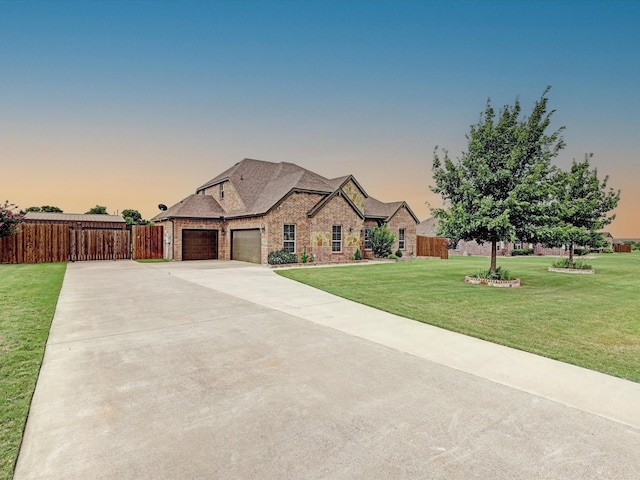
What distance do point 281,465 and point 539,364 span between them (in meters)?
4.03

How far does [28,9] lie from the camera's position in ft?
44.7

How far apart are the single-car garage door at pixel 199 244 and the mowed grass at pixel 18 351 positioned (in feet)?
39.5

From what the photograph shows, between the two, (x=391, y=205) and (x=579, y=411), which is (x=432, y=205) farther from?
(x=391, y=205)

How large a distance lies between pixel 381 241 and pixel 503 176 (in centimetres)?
1297

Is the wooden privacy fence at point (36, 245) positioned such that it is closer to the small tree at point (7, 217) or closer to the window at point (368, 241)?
the small tree at point (7, 217)

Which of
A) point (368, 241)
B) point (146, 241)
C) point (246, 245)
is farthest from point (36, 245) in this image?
point (368, 241)

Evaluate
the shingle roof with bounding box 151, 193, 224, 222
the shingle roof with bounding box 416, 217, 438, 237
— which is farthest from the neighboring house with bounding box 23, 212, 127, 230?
the shingle roof with bounding box 416, 217, 438, 237

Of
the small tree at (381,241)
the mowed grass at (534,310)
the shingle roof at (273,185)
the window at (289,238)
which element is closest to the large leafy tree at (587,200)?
the mowed grass at (534,310)

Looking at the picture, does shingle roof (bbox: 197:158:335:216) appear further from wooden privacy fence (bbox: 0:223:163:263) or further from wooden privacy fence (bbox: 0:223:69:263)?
wooden privacy fence (bbox: 0:223:69:263)

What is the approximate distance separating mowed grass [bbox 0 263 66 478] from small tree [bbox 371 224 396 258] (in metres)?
19.1

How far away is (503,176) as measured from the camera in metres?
11.8

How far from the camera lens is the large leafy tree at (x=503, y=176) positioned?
11.7m

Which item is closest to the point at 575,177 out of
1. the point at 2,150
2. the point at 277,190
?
the point at 277,190

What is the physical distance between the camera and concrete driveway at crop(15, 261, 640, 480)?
246 cm
